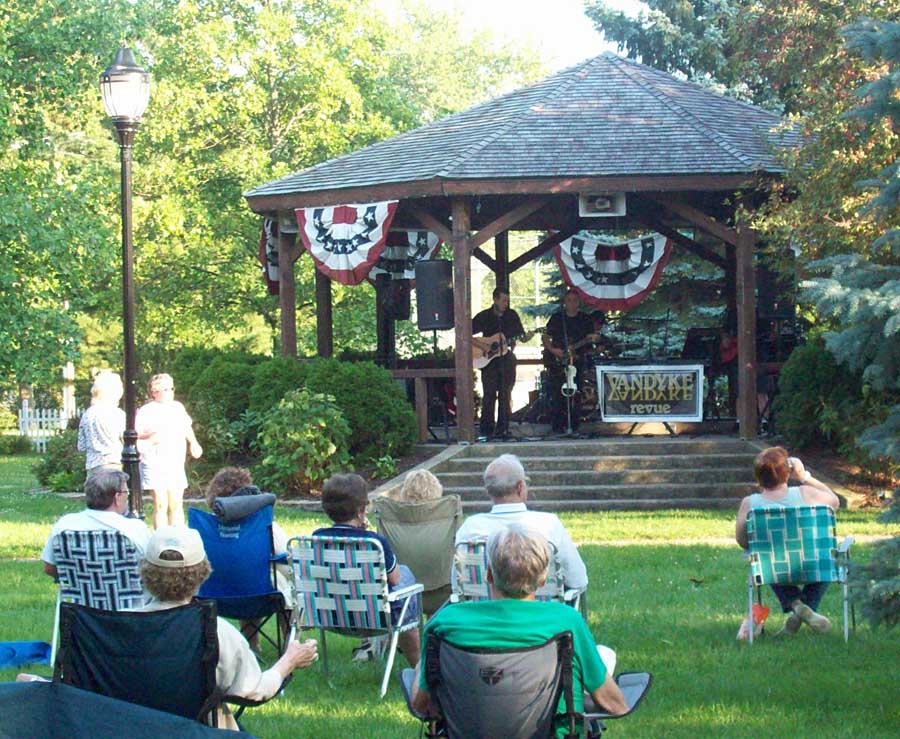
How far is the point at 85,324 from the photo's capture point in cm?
3609

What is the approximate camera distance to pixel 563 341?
18.0 meters

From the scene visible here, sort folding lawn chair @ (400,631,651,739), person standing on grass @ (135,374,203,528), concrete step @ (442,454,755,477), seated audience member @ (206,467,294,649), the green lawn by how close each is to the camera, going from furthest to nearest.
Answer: concrete step @ (442,454,755,477)
person standing on grass @ (135,374,203,528)
seated audience member @ (206,467,294,649)
the green lawn
folding lawn chair @ (400,631,651,739)

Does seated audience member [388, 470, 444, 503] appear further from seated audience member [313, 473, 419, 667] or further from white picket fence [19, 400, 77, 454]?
white picket fence [19, 400, 77, 454]

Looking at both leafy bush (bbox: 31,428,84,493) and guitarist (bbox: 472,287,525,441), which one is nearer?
guitarist (bbox: 472,287,525,441)

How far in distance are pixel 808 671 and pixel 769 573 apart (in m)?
0.77

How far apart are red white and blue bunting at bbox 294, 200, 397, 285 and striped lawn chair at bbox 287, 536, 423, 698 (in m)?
10.1

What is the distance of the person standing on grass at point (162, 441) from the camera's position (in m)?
12.1

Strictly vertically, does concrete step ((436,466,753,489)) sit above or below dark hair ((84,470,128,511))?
below

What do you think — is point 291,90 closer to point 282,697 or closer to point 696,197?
point 696,197

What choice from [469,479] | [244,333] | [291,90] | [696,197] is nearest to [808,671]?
[469,479]

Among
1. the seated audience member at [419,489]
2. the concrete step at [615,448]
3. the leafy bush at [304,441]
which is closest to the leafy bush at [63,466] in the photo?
the leafy bush at [304,441]

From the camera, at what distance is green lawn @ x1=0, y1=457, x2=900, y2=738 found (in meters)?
6.52

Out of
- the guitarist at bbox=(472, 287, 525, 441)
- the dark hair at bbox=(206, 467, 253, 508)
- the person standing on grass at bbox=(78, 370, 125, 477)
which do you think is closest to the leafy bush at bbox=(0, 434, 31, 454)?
the guitarist at bbox=(472, 287, 525, 441)

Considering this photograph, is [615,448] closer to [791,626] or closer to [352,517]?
[791,626]
